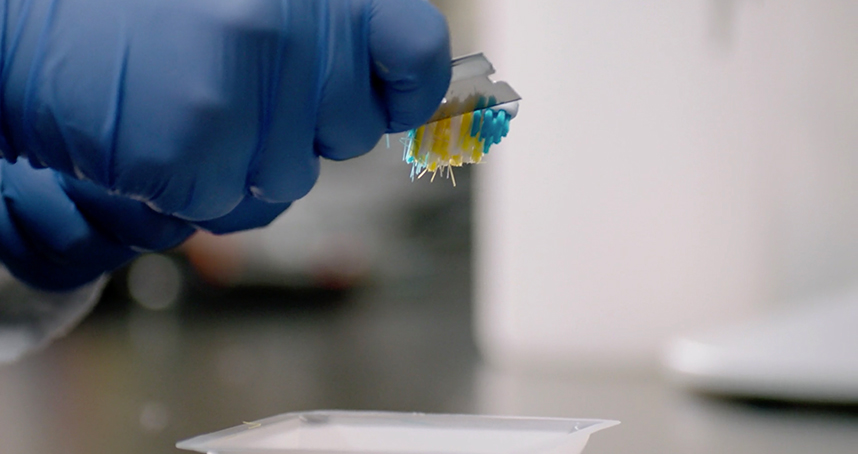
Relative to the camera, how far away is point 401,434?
16.1 inches

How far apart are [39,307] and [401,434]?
60cm

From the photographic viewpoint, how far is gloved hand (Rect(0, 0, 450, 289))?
1.28 ft

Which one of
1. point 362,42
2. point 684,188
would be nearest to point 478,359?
point 684,188

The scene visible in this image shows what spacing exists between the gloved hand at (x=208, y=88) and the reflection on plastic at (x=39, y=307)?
42 cm

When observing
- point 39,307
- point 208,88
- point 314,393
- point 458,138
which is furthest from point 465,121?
point 39,307

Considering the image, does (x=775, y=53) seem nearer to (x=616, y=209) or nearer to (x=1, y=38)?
(x=616, y=209)

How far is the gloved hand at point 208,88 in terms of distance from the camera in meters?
0.39

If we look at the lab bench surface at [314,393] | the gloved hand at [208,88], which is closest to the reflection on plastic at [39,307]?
the lab bench surface at [314,393]

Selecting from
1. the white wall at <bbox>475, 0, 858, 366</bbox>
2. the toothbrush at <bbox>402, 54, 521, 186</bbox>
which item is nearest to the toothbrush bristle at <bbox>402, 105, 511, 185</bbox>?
the toothbrush at <bbox>402, 54, 521, 186</bbox>

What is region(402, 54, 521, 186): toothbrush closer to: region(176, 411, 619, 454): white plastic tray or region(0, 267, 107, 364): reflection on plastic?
region(176, 411, 619, 454): white plastic tray

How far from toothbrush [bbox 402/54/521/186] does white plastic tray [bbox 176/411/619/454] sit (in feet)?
0.60

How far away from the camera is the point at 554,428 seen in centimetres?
38

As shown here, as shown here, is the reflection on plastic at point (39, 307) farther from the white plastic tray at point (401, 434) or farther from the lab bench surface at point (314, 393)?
the white plastic tray at point (401, 434)

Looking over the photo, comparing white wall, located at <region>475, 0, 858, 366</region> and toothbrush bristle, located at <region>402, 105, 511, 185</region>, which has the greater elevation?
white wall, located at <region>475, 0, 858, 366</region>
